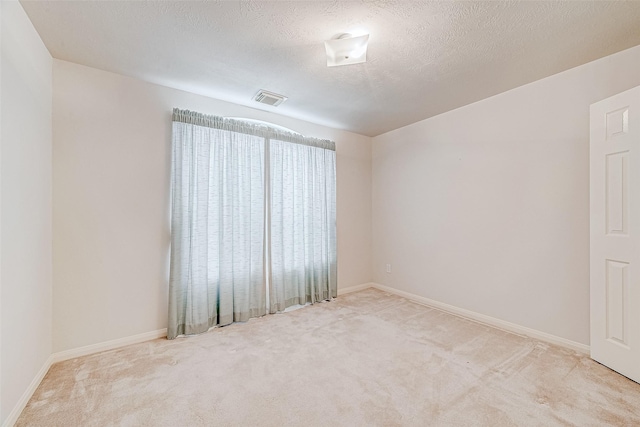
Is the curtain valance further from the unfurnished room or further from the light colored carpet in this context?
the light colored carpet

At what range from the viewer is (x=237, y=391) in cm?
179

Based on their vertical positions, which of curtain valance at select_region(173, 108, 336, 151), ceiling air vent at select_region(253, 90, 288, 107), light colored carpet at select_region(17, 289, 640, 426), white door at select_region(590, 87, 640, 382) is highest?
ceiling air vent at select_region(253, 90, 288, 107)

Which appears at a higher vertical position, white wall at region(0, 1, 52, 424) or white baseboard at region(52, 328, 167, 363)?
white wall at region(0, 1, 52, 424)

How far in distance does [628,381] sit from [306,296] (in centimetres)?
287

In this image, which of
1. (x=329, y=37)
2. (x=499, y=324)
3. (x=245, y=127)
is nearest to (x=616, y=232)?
(x=499, y=324)

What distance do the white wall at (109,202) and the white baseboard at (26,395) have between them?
19 cm

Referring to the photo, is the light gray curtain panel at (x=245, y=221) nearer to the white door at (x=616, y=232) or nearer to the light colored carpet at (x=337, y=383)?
the light colored carpet at (x=337, y=383)

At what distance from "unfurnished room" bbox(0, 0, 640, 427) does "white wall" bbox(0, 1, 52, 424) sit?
20mm

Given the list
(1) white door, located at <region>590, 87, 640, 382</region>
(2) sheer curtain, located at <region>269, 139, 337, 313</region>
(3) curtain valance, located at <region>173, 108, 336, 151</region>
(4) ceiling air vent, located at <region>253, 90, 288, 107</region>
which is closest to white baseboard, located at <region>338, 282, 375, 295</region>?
(2) sheer curtain, located at <region>269, 139, 337, 313</region>

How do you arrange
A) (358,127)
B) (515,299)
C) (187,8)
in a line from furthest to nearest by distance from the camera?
1. (358,127)
2. (515,299)
3. (187,8)

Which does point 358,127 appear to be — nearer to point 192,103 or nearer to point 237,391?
point 192,103

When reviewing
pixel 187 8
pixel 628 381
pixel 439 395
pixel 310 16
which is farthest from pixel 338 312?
pixel 187 8

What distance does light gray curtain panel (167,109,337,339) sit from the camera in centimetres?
263

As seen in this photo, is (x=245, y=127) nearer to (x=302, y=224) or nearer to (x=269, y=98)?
(x=269, y=98)
